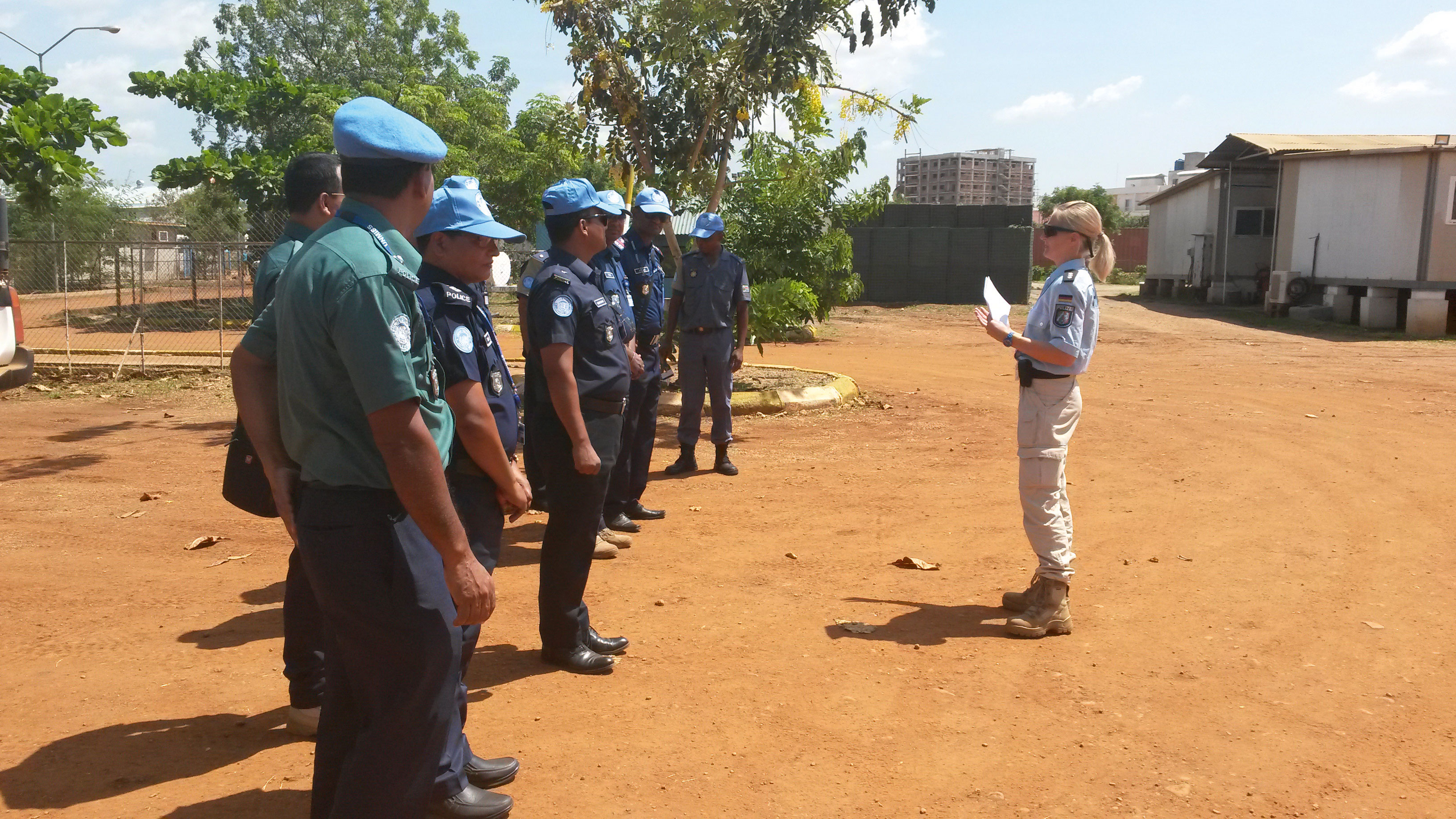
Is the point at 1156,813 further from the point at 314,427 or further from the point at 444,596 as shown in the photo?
the point at 314,427

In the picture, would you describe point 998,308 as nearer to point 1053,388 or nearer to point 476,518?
point 1053,388

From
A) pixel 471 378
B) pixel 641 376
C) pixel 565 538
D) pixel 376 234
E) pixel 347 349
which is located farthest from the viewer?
pixel 641 376

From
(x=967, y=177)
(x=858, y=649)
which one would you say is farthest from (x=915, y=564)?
(x=967, y=177)

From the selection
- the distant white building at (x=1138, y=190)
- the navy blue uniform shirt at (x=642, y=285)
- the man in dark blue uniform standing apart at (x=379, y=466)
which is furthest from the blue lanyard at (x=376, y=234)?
the distant white building at (x=1138, y=190)

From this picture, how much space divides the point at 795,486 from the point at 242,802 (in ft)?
17.2

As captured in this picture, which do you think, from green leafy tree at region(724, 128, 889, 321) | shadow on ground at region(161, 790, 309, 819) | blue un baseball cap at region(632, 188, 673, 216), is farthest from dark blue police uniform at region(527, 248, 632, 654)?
green leafy tree at region(724, 128, 889, 321)

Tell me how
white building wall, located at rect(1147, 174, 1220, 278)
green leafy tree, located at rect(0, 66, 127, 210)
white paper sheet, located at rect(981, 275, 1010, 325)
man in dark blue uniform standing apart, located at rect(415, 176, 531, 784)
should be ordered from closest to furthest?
1. man in dark blue uniform standing apart, located at rect(415, 176, 531, 784)
2. white paper sheet, located at rect(981, 275, 1010, 325)
3. green leafy tree, located at rect(0, 66, 127, 210)
4. white building wall, located at rect(1147, 174, 1220, 278)

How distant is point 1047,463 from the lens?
16.1 feet

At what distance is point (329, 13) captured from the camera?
47.2 m

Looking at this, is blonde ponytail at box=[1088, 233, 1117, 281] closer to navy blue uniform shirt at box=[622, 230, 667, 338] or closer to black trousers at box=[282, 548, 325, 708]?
navy blue uniform shirt at box=[622, 230, 667, 338]

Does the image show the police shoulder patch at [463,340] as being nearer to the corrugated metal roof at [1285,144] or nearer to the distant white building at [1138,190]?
the corrugated metal roof at [1285,144]

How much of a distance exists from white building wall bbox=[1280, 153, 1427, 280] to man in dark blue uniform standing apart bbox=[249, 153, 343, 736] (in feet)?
78.8

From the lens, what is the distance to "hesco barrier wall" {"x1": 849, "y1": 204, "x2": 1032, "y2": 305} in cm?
3123

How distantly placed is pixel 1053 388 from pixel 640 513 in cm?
318
